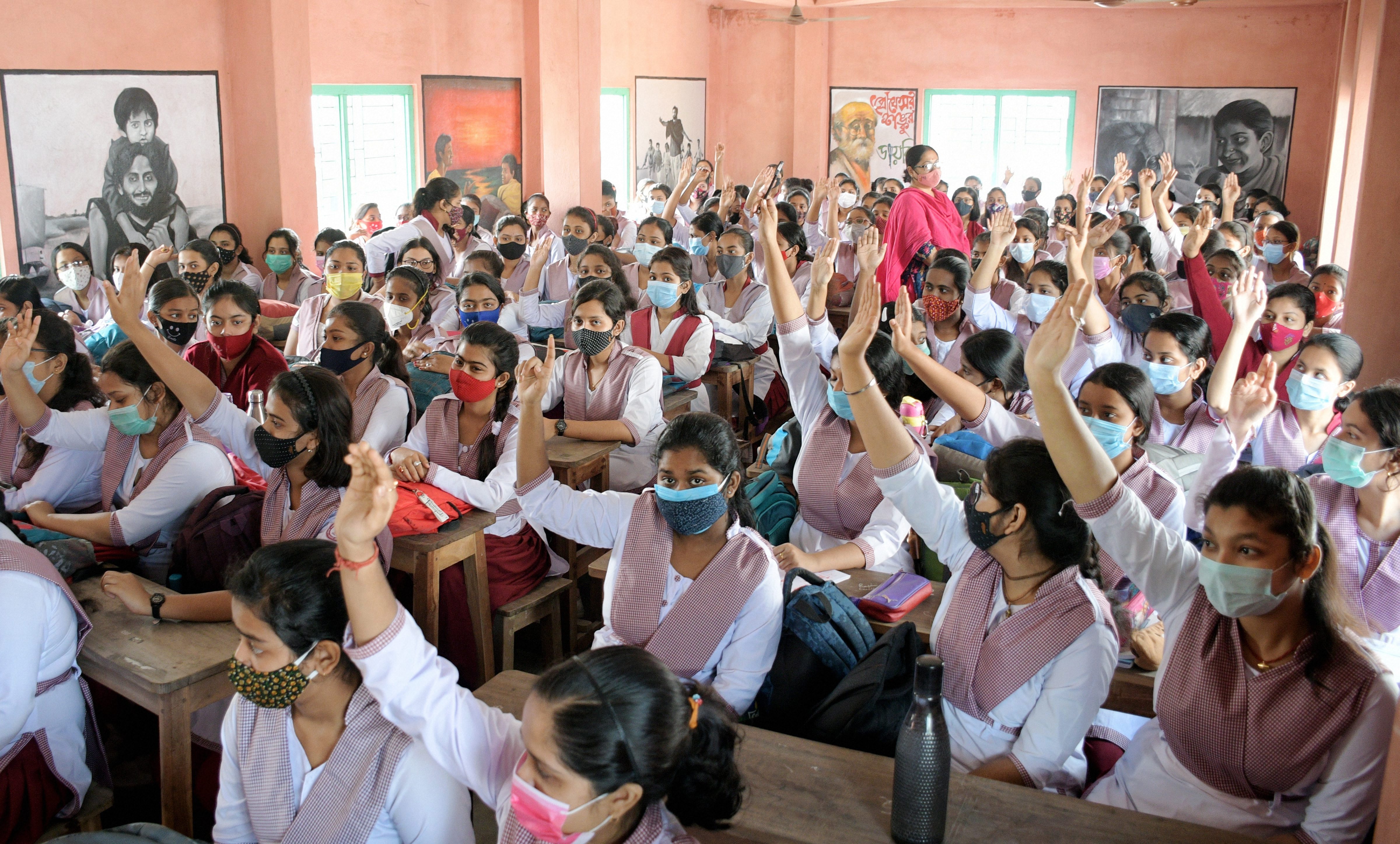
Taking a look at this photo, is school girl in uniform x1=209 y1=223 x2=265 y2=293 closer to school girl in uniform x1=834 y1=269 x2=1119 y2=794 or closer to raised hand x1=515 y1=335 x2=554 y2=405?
raised hand x1=515 y1=335 x2=554 y2=405

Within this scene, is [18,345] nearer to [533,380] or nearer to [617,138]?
[533,380]

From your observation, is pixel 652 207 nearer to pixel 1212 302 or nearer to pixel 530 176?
pixel 530 176

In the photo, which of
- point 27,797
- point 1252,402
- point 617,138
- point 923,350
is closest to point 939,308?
point 923,350

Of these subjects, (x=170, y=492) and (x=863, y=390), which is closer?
(x=863, y=390)

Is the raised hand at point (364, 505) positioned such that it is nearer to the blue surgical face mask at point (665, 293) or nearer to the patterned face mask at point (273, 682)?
the patterned face mask at point (273, 682)

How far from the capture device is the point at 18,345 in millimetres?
3898

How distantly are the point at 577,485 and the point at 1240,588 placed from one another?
2.80 m

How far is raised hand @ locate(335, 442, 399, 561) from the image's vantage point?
2057 mm

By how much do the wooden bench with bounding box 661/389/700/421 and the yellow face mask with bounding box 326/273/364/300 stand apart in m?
1.96

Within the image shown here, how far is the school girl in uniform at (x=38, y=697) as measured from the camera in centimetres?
264

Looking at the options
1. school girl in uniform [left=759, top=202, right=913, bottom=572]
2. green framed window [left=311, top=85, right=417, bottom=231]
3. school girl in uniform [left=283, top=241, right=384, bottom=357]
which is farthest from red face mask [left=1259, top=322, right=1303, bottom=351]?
green framed window [left=311, top=85, right=417, bottom=231]

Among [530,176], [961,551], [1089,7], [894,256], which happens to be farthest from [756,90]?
[961,551]

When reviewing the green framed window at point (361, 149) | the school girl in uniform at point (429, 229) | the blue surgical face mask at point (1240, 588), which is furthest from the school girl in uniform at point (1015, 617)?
the green framed window at point (361, 149)

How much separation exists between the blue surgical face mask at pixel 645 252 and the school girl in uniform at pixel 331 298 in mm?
2525
